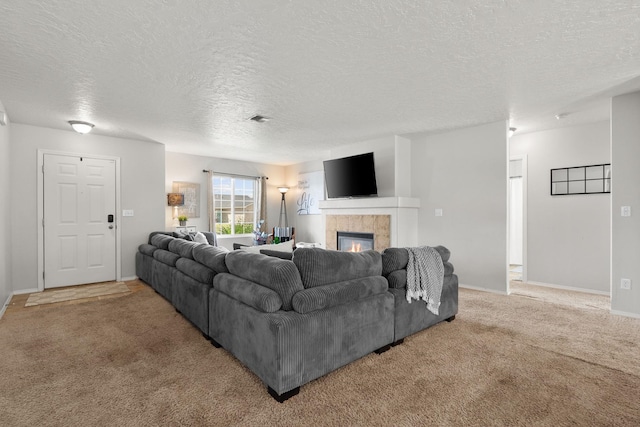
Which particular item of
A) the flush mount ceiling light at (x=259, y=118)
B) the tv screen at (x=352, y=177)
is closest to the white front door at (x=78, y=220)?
the flush mount ceiling light at (x=259, y=118)

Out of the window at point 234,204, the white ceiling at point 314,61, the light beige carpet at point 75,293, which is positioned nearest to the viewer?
the white ceiling at point 314,61

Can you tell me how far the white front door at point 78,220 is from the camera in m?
4.72

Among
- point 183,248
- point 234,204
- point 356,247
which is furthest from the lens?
point 234,204

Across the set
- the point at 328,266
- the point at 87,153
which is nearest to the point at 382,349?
the point at 328,266

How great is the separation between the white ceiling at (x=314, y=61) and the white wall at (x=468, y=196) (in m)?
0.45

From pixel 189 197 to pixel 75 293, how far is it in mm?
2765

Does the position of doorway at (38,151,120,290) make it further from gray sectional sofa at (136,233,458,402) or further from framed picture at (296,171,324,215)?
framed picture at (296,171,324,215)

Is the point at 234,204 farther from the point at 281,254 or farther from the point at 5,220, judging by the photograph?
the point at 281,254

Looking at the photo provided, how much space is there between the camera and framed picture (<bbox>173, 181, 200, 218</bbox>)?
21.7ft

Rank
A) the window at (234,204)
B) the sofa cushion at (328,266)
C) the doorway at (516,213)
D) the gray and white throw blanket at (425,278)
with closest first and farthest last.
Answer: the sofa cushion at (328,266)
the gray and white throw blanket at (425,278)
the doorway at (516,213)
the window at (234,204)

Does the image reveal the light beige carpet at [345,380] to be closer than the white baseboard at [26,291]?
Yes

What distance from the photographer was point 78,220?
493 centimetres

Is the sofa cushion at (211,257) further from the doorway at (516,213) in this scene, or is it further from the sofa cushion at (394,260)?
the doorway at (516,213)

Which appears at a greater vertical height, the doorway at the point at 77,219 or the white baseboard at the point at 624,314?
the doorway at the point at 77,219
